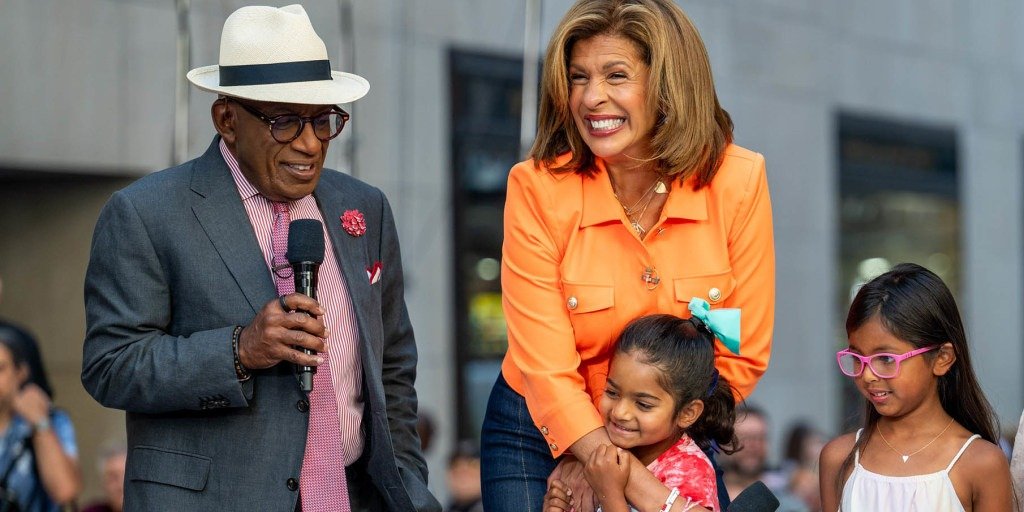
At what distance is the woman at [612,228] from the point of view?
12.8 ft

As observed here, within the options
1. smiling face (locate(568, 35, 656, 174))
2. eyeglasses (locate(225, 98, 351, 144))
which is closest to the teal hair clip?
smiling face (locate(568, 35, 656, 174))

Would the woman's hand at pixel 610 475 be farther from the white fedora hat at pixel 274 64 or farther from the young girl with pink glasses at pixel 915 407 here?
the white fedora hat at pixel 274 64

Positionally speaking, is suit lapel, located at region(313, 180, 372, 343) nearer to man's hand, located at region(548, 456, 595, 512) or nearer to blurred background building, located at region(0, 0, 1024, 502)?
man's hand, located at region(548, 456, 595, 512)

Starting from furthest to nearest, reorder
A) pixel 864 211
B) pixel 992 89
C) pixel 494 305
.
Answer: pixel 992 89 < pixel 864 211 < pixel 494 305

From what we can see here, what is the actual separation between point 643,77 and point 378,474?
1374 mm

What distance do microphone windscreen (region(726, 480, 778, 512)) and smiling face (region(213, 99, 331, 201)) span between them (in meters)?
1.45

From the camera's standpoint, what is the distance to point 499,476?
161 inches

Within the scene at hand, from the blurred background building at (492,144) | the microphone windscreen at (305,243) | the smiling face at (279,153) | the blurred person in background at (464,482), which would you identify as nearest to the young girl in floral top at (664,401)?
the microphone windscreen at (305,243)

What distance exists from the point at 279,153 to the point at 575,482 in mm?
1254

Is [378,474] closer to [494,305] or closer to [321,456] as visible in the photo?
[321,456]

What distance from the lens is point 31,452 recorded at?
6.83 m

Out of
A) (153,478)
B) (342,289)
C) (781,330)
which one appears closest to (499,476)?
(342,289)

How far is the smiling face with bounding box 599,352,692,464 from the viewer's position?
3.89 m

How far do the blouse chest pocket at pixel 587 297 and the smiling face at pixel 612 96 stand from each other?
379 millimetres
